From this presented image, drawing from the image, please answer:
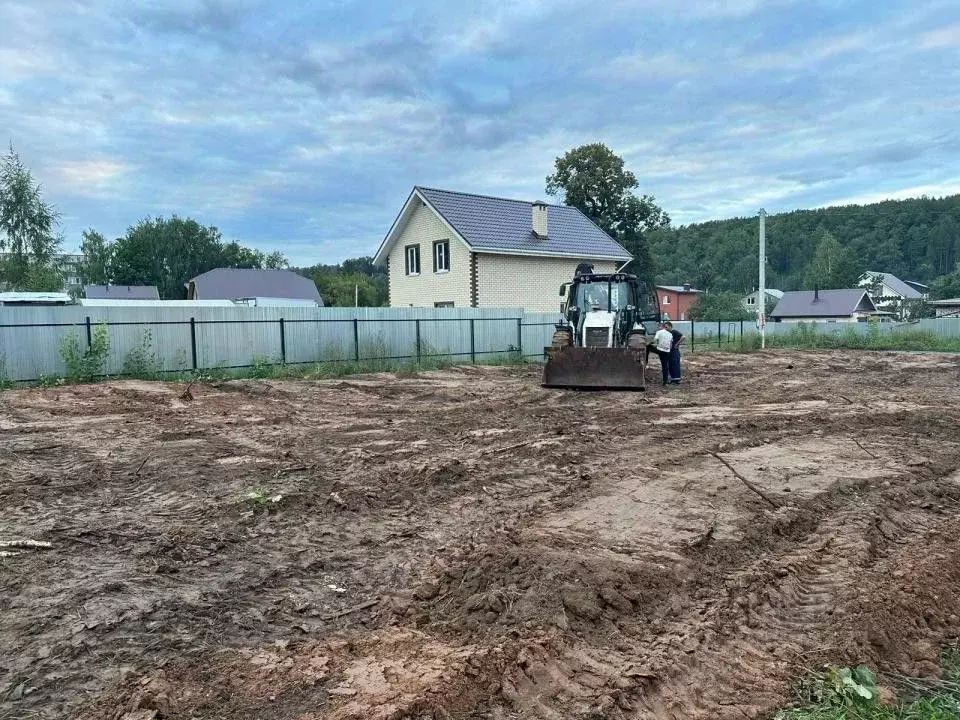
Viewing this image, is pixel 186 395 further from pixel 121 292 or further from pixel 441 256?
pixel 121 292

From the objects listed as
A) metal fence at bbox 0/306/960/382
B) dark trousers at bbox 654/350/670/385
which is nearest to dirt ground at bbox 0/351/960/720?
dark trousers at bbox 654/350/670/385

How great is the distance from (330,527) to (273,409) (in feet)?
22.0

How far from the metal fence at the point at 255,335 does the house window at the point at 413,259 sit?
7473 millimetres

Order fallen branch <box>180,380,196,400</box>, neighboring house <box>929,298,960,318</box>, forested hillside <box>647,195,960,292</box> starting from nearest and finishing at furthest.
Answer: fallen branch <box>180,380,196,400</box>
neighboring house <box>929,298,960,318</box>
forested hillside <box>647,195,960,292</box>

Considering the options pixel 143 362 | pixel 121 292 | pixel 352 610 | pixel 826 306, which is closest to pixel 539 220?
pixel 143 362

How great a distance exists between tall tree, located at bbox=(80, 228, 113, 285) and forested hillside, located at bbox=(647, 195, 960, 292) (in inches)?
2727

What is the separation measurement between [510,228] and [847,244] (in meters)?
92.7

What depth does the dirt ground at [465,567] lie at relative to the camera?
3.29 meters

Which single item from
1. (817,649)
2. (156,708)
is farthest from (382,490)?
(817,649)

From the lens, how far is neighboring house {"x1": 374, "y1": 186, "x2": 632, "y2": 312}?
2680 cm

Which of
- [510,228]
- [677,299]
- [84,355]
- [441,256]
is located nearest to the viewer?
[84,355]

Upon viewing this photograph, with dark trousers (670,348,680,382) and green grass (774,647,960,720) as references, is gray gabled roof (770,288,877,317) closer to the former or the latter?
dark trousers (670,348,680,382)

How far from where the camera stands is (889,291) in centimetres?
8125

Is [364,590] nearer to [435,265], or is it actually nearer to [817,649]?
[817,649]
